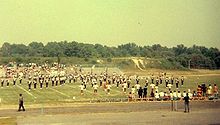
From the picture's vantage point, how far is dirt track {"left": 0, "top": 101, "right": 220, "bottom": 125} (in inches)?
1008

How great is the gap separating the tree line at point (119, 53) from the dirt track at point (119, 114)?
78065mm

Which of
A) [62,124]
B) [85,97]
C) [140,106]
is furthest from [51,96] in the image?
[62,124]

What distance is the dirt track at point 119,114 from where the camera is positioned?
25.6 metres

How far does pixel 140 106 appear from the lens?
33.8 m

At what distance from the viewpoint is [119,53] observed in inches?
6619

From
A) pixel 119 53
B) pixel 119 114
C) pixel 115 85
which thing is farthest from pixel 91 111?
pixel 119 53

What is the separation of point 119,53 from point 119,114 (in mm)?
139217

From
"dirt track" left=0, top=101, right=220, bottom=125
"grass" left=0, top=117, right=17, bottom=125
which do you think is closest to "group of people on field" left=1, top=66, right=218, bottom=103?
"dirt track" left=0, top=101, right=220, bottom=125

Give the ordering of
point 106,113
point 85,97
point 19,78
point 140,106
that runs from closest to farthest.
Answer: point 106,113, point 140,106, point 85,97, point 19,78

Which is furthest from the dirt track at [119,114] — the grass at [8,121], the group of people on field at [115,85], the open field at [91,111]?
the group of people on field at [115,85]

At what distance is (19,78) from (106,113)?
2888 cm

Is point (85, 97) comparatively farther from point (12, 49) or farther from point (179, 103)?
point (12, 49)

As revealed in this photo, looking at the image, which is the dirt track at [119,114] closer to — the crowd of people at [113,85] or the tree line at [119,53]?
the crowd of people at [113,85]

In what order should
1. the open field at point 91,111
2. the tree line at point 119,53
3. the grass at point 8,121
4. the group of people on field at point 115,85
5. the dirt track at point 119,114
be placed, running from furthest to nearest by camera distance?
1. the tree line at point 119,53
2. the group of people on field at point 115,85
3. the open field at point 91,111
4. the dirt track at point 119,114
5. the grass at point 8,121
